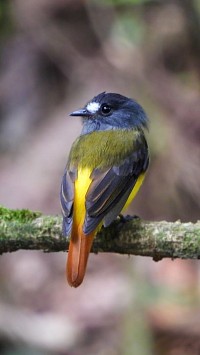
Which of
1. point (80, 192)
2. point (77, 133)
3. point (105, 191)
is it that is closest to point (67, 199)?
point (80, 192)

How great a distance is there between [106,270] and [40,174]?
1.51m

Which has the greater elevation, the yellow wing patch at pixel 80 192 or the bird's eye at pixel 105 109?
the bird's eye at pixel 105 109

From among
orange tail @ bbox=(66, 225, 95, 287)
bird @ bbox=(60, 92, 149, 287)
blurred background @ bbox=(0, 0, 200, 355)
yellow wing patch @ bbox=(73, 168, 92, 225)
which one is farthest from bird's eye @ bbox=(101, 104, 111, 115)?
blurred background @ bbox=(0, 0, 200, 355)

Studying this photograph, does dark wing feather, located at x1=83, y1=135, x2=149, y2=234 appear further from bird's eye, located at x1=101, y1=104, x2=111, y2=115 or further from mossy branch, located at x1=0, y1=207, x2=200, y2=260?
bird's eye, located at x1=101, y1=104, x2=111, y2=115

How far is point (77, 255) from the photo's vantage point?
13.3 feet

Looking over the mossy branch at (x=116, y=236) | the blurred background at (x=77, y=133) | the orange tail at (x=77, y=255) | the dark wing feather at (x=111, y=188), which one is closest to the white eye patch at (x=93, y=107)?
the dark wing feather at (x=111, y=188)

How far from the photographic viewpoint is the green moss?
14.0ft

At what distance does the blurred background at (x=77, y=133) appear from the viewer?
650 cm

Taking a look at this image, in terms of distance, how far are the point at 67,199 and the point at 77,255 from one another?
1.19 ft

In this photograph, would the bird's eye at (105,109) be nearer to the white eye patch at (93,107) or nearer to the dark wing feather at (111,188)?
the white eye patch at (93,107)

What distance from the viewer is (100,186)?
14.4ft

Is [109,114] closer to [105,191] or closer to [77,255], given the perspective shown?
[105,191]

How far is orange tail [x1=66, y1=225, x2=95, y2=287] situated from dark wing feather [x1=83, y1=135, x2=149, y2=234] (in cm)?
4

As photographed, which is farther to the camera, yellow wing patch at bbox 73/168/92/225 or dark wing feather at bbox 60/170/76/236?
yellow wing patch at bbox 73/168/92/225
